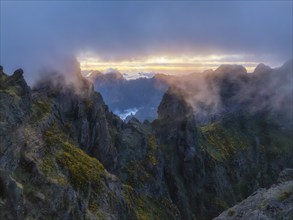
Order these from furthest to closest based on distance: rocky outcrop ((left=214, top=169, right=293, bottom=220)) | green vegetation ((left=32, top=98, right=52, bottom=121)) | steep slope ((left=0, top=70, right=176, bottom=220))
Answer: green vegetation ((left=32, top=98, right=52, bottom=121)) → steep slope ((left=0, top=70, right=176, bottom=220)) → rocky outcrop ((left=214, top=169, right=293, bottom=220))

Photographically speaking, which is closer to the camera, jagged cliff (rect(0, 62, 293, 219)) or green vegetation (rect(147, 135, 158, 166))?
jagged cliff (rect(0, 62, 293, 219))

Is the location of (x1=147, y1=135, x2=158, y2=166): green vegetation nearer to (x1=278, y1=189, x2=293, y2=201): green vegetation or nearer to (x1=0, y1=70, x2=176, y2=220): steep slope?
(x1=0, y1=70, x2=176, y2=220): steep slope

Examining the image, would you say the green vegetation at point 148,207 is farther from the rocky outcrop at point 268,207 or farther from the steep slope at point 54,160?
the rocky outcrop at point 268,207

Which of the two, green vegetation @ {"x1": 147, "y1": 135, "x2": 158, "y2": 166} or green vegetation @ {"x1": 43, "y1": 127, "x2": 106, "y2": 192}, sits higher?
green vegetation @ {"x1": 43, "y1": 127, "x2": 106, "y2": 192}

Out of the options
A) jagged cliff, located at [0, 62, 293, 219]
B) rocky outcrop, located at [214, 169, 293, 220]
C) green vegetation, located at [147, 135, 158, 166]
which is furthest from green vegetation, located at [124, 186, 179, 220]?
rocky outcrop, located at [214, 169, 293, 220]

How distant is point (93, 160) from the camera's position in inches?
3799

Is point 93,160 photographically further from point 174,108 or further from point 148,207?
point 174,108

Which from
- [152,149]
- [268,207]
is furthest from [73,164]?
[152,149]

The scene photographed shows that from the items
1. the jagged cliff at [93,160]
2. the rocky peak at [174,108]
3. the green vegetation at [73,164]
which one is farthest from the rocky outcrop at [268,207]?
the rocky peak at [174,108]

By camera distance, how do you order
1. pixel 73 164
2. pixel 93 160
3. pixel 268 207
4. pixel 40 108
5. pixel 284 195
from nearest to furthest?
1. pixel 268 207
2. pixel 284 195
3. pixel 73 164
4. pixel 40 108
5. pixel 93 160

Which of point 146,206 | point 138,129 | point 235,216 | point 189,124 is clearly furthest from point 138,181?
point 235,216

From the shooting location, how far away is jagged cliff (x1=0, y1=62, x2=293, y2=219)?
220 ft

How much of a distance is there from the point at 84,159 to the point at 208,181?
106 meters

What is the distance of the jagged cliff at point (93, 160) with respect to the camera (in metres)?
67.1
